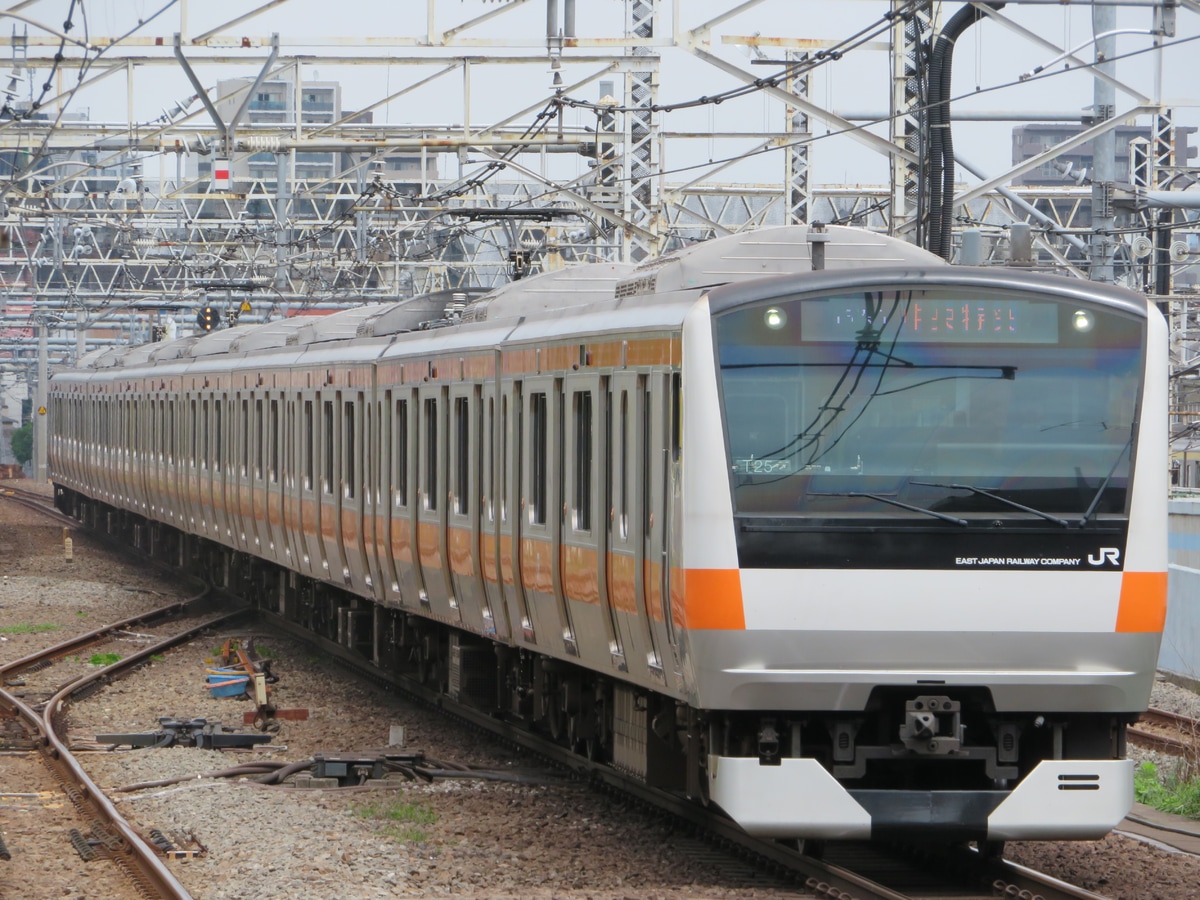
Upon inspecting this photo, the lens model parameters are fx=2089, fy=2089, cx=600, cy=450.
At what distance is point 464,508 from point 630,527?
337 centimetres

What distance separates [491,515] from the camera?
38.8ft

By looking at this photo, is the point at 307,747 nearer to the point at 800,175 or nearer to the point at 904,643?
the point at 904,643

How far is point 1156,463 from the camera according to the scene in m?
8.42

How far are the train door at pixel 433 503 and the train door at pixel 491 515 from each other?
863 mm

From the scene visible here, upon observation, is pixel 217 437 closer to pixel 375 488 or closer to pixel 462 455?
pixel 375 488

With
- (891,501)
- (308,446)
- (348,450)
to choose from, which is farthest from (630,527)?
(308,446)

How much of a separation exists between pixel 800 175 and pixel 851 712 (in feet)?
55.0

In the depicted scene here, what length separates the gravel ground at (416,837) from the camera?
343 inches

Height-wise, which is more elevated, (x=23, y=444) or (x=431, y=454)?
(x=431, y=454)

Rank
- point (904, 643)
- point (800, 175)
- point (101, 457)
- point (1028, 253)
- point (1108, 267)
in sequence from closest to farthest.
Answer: point (904, 643) → point (1028, 253) → point (1108, 267) → point (800, 175) → point (101, 457)

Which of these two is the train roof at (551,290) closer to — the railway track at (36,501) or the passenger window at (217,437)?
the passenger window at (217,437)

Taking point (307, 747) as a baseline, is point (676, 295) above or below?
above

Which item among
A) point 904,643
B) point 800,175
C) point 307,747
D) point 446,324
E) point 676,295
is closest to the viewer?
point 904,643

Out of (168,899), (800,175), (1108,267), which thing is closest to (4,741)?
(168,899)
